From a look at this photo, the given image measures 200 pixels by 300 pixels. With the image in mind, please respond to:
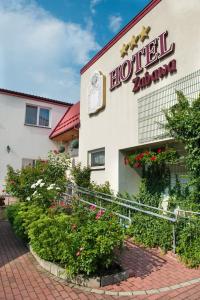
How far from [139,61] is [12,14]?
441 cm

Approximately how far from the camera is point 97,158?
38.2 feet

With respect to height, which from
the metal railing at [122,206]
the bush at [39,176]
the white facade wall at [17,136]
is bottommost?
the metal railing at [122,206]

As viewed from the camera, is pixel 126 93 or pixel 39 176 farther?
pixel 39 176

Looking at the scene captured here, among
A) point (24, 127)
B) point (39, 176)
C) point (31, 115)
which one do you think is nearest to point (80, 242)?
point (39, 176)

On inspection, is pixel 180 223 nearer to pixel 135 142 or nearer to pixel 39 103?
pixel 135 142

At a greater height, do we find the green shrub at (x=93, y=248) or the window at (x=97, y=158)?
the window at (x=97, y=158)

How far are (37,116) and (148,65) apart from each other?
34.7ft

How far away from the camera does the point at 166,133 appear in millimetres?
7445

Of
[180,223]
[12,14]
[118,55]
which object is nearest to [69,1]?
[12,14]

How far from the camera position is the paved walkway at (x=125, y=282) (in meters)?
4.23

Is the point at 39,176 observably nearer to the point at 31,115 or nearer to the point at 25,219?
the point at 25,219

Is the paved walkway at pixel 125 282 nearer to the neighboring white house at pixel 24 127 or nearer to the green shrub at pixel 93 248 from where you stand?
the green shrub at pixel 93 248

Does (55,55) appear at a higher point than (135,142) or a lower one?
higher

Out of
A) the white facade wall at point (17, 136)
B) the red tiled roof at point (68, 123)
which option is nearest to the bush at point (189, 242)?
the red tiled roof at point (68, 123)
